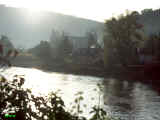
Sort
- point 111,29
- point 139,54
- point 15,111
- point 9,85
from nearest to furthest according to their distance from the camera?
point 15,111 < point 9,85 < point 111,29 < point 139,54

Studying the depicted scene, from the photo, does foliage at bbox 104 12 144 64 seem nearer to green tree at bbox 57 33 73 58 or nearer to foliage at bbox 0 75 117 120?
green tree at bbox 57 33 73 58

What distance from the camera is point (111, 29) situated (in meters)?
Answer: 72.5

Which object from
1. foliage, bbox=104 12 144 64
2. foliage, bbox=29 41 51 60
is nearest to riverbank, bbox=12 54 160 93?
foliage, bbox=104 12 144 64

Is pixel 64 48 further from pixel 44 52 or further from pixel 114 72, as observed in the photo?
pixel 114 72

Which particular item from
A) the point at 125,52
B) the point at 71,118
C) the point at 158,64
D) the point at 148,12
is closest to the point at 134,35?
the point at 125,52

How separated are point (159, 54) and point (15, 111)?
75.1m

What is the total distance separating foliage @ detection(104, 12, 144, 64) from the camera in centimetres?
7175

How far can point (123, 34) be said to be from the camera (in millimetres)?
71875

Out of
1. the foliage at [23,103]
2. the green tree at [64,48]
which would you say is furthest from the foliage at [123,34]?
the foliage at [23,103]

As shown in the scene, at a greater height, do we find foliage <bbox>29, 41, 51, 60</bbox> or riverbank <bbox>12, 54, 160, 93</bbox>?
foliage <bbox>29, 41, 51, 60</bbox>

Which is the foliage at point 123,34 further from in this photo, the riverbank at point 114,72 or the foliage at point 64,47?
the foliage at point 64,47

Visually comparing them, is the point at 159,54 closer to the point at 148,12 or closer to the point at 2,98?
the point at 2,98

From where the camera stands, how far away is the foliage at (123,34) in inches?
2825

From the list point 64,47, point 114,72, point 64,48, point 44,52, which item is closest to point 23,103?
point 114,72
